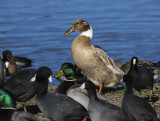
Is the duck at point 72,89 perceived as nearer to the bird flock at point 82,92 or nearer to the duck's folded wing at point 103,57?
the bird flock at point 82,92

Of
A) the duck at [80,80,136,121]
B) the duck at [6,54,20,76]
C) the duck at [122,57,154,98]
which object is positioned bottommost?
the duck at [6,54,20,76]

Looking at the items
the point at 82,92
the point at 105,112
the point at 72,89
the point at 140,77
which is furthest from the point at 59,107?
the point at 140,77

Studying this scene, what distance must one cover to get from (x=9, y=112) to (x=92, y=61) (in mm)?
2752

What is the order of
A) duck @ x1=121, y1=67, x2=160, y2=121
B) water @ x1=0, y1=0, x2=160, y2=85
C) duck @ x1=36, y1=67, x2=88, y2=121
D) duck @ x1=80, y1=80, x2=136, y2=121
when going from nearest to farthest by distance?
duck @ x1=80, y1=80, x2=136, y2=121
duck @ x1=121, y1=67, x2=160, y2=121
duck @ x1=36, y1=67, x2=88, y2=121
water @ x1=0, y1=0, x2=160, y2=85

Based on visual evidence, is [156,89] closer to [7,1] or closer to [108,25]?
[108,25]

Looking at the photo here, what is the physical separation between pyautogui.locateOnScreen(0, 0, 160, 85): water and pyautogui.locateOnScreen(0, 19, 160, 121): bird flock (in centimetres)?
212

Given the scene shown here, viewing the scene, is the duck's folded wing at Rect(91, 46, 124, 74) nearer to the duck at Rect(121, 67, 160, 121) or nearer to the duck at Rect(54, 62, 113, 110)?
the duck at Rect(54, 62, 113, 110)

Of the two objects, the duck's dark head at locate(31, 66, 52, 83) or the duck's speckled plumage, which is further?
the duck's speckled plumage

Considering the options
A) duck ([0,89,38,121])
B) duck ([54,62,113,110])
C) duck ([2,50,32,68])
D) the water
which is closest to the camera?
duck ([0,89,38,121])

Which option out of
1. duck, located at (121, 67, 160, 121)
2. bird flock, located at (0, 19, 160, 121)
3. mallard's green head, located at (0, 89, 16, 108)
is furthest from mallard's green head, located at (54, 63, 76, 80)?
mallard's green head, located at (0, 89, 16, 108)

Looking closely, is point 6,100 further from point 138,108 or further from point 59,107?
point 138,108

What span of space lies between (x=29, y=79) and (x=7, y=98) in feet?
3.82

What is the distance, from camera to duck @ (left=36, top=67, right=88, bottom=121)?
5.79 meters

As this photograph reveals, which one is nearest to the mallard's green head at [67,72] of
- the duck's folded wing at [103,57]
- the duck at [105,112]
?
the duck's folded wing at [103,57]
